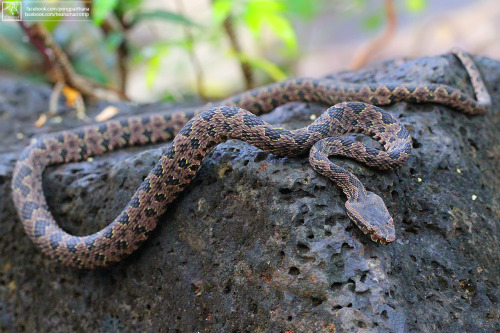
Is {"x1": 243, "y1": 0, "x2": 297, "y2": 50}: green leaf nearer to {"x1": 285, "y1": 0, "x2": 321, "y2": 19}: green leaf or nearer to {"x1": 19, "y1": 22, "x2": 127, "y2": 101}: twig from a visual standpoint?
{"x1": 285, "y1": 0, "x2": 321, "y2": 19}: green leaf

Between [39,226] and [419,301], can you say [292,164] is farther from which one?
[39,226]

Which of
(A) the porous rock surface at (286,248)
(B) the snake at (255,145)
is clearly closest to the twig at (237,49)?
(B) the snake at (255,145)

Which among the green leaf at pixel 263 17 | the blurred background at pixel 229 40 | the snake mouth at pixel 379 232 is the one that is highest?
the green leaf at pixel 263 17

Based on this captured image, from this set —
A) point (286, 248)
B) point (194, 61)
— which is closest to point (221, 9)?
point (194, 61)

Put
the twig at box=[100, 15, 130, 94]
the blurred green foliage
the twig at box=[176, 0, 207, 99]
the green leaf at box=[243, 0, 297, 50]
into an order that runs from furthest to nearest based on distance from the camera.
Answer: the twig at box=[176, 0, 207, 99]
the twig at box=[100, 15, 130, 94]
the blurred green foliage
the green leaf at box=[243, 0, 297, 50]

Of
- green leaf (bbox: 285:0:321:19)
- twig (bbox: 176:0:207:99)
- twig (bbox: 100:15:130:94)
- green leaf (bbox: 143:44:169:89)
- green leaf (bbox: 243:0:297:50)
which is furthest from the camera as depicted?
green leaf (bbox: 285:0:321:19)

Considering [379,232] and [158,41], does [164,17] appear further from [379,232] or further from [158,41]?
[379,232]

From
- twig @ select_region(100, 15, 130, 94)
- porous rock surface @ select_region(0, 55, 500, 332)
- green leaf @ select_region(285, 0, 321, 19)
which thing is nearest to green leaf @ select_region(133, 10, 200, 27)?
twig @ select_region(100, 15, 130, 94)

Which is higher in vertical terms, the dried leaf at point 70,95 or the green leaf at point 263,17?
the green leaf at point 263,17

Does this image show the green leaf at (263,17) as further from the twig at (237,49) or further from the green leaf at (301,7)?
the green leaf at (301,7)
